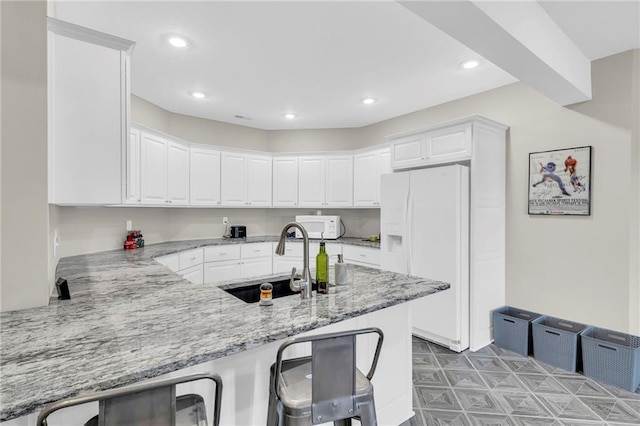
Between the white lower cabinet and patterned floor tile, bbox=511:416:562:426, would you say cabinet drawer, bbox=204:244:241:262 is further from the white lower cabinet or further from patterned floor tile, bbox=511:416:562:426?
patterned floor tile, bbox=511:416:562:426

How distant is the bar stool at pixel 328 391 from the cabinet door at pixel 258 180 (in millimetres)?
3916

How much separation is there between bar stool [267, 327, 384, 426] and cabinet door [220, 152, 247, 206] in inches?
149

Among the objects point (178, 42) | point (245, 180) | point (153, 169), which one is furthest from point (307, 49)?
point (245, 180)

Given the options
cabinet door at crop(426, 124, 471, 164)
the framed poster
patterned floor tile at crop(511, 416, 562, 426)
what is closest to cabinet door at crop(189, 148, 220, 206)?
cabinet door at crop(426, 124, 471, 164)

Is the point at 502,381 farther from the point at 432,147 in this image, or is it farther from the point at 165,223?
the point at 165,223

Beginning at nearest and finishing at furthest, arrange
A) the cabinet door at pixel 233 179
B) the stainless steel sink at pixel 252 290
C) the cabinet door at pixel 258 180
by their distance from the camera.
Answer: the stainless steel sink at pixel 252 290
the cabinet door at pixel 233 179
the cabinet door at pixel 258 180

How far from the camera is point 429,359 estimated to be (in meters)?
2.88

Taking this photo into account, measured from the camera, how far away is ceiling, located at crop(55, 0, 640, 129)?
212 centimetres

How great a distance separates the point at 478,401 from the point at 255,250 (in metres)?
3.27

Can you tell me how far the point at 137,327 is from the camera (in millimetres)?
1192

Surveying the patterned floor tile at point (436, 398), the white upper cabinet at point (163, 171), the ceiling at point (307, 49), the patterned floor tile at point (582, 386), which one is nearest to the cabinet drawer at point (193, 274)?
the white upper cabinet at point (163, 171)

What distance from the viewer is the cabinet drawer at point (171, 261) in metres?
3.41

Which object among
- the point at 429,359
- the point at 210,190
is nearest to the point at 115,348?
the point at 429,359

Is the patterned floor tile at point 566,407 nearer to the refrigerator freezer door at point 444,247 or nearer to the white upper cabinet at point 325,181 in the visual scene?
the refrigerator freezer door at point 444,247
